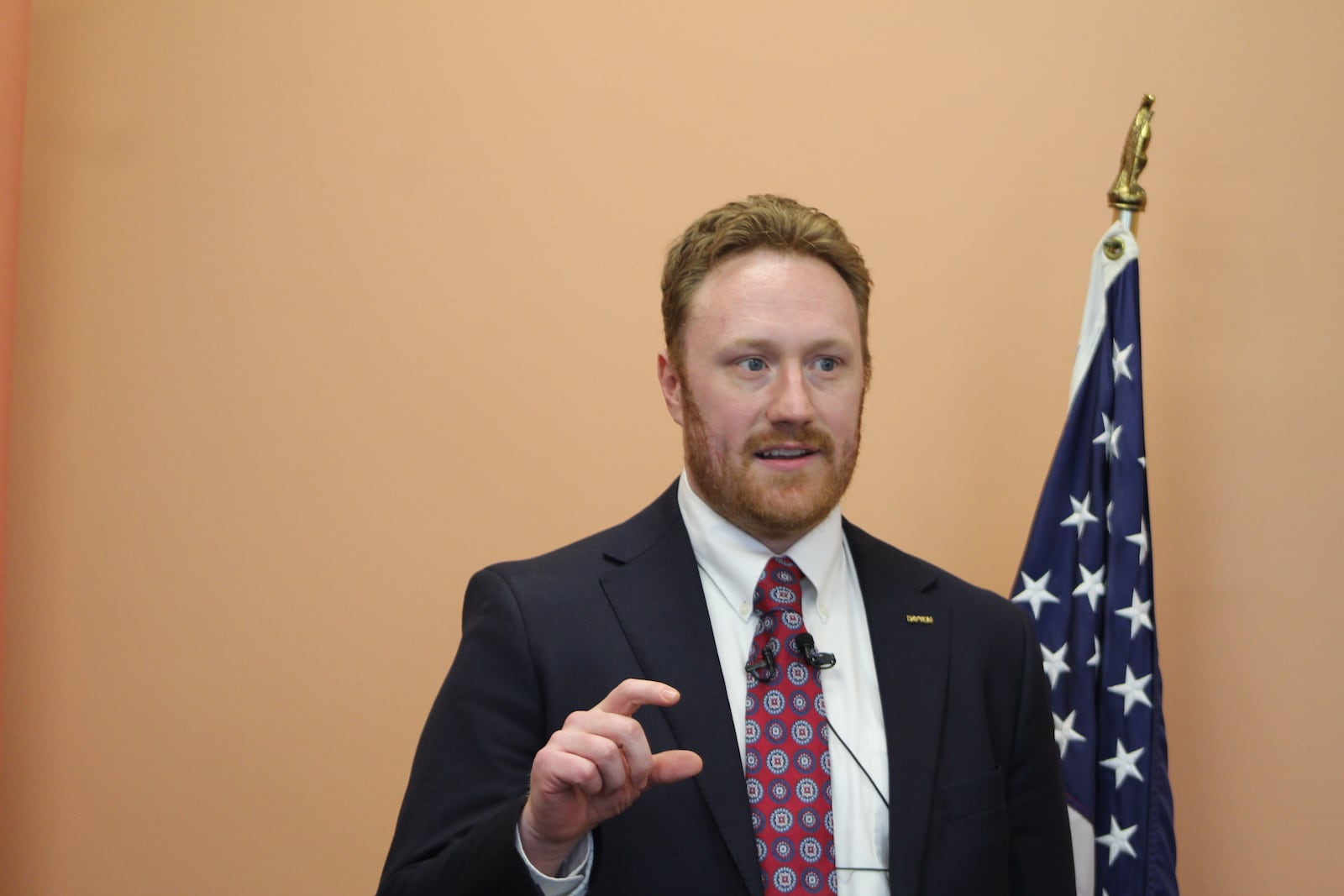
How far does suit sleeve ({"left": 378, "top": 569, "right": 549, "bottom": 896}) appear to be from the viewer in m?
1.71

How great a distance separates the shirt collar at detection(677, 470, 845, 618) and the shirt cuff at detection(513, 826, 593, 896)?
43 centimetres

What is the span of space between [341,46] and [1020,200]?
65.3 inches

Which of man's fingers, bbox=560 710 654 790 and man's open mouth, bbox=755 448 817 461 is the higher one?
man's open mouth, bbox=755 448 817 461

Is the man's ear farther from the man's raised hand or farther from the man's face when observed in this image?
the man's raised hand

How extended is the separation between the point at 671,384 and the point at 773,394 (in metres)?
0.25

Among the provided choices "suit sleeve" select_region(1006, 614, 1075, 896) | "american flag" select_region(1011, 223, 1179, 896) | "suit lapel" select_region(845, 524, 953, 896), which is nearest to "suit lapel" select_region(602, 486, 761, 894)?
"suit lapel" select_region(845, 524, 953, 896)

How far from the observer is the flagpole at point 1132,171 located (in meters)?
2.71

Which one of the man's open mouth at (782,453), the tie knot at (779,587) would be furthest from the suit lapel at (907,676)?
the man's open mouth at (782,453)

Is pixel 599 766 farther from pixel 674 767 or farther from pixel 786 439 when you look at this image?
pixel 786 439

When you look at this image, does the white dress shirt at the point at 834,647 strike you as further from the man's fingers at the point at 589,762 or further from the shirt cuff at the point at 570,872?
the man's fingers at the point at 589,762

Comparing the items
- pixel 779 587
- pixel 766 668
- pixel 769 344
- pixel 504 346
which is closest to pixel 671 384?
pixel 769 344

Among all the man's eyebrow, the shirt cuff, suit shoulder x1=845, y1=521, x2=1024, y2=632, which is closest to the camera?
the shirt cuff

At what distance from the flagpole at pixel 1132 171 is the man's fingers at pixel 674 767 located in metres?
1.79

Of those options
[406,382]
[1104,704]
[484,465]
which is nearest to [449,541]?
[484,465]
